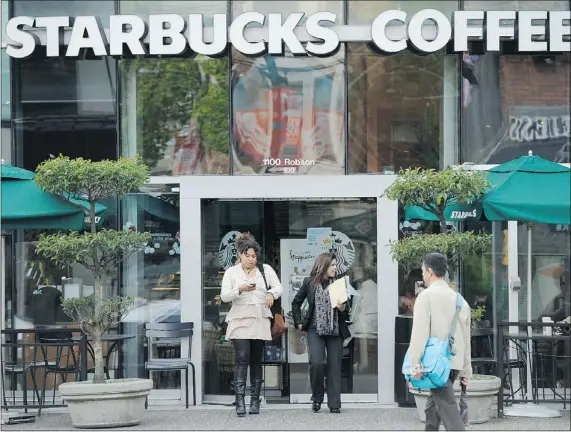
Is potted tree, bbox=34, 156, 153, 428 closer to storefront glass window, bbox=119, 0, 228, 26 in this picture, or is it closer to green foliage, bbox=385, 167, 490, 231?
storefront glass window, bbox=119, 0, 228, 26

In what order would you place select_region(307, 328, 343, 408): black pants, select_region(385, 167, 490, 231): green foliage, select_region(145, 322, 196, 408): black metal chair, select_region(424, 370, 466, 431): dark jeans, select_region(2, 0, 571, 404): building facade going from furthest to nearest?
select_region(2, 0, 571, 404): building facade < select_region(145, 322, 196, 408): black metal chair < select_region(307, 328, 343, 408): black pants < select_region(385, 167, 490, 231): green foliage < select_region(424, 370, 466, 431): dark jeans

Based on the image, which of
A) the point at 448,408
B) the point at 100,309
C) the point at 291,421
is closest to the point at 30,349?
the point at 100,309

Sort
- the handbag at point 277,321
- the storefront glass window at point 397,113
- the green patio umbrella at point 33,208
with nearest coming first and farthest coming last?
the green patio umbrella at point 33,208, the handbag at point 277,321, the storefront glass window at point 397,113

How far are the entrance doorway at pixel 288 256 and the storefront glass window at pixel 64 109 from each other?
1.36 m

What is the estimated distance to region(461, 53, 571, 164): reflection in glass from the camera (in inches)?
558

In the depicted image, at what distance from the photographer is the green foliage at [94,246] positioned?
472 inches

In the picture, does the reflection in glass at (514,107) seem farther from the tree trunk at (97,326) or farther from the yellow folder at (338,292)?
the tree trunk at (97,326)

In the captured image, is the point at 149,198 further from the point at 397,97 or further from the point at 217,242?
the point at 397,97

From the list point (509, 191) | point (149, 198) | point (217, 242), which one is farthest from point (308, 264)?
point (509, 191)

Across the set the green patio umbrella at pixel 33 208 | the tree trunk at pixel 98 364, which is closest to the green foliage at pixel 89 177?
the green patio umbrella at pixel 33 208

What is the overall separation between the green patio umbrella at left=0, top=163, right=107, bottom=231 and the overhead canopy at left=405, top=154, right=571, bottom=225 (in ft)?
13.3

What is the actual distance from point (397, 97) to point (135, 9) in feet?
11.2

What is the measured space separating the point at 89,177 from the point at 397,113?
4133 millimetres

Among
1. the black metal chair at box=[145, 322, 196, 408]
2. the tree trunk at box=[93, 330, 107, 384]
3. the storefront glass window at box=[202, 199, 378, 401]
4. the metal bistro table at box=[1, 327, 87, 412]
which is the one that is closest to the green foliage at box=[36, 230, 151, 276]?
the tree trunk at box=[93, 330, 107, 384]
